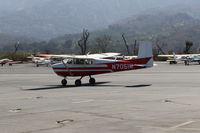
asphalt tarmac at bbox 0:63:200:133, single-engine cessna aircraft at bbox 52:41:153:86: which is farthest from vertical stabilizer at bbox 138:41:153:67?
asphalt tarmac at bbox 0:63:200:133

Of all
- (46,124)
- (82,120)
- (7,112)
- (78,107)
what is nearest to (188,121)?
(82,120)

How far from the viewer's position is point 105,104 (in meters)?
18.7

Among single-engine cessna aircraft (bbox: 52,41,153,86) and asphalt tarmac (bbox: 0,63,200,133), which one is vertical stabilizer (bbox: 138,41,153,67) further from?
asphalt tarmac (bbox: 0,63,200,133)

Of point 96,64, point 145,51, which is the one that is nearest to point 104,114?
point 145,51

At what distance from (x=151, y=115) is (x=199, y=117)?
5.42ft

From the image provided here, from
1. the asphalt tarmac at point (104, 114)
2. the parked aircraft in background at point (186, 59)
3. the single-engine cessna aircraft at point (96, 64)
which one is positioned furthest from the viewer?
the parked aircraft in background at point (186, 59)

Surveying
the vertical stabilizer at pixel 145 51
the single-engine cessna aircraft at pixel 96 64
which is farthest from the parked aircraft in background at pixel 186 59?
the single-engine cessna aircraft at pixel 96 64

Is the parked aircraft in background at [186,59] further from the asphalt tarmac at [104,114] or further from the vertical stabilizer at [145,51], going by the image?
the asphalt tarmac at [104,114]

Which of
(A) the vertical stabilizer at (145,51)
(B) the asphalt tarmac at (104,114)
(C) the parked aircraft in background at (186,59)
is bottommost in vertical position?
(B) the asphalt tarmac at (104,114)

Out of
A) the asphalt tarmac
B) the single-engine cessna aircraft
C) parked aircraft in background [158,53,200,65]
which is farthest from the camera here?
parked aircraft in background [158,53,200,65]

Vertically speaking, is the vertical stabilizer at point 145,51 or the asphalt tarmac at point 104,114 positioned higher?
the vertical stabilizer at point 145,51

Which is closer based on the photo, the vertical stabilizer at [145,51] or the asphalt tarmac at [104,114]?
the asphalt tarmac at [104,114]

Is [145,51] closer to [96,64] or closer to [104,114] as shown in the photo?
[96,64]

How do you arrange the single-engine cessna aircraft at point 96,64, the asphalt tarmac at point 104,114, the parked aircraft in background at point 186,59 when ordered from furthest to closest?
the parked aircraft in background at point 186,59
the single-engine cessna aircraft at point 96,64
the asphalt tarmac at point 104,114
